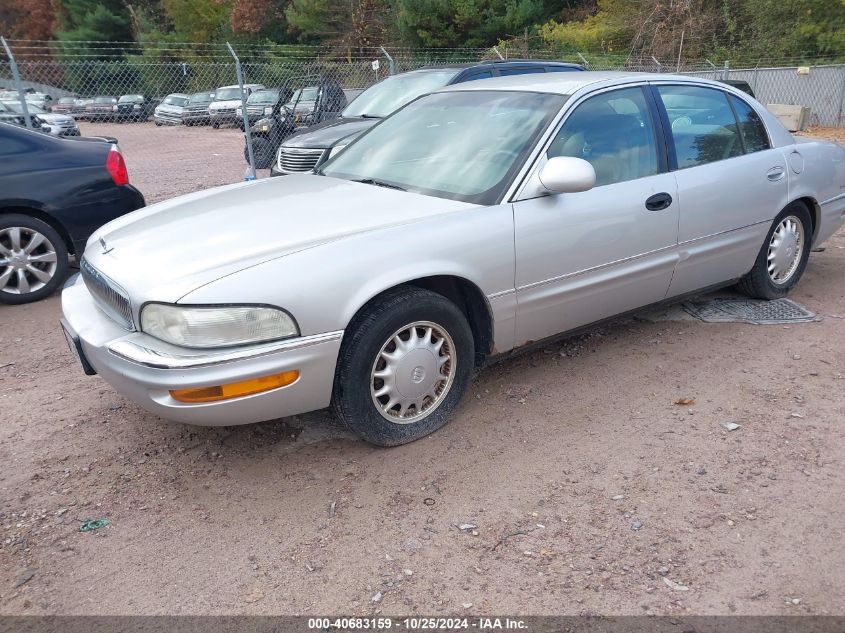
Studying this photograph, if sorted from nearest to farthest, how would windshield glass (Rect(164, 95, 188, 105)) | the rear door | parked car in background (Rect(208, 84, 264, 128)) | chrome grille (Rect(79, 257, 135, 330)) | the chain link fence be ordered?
chrome grille (Rect(79, 257, 135, 330)) → the rear door → the chain link fence → parked car in background (Rect(208, 84, 264, 128)) → windshield glass (Rect(164, 95, 188, 105))

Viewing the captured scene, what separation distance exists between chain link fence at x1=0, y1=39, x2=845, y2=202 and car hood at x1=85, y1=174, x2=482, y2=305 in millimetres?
6999

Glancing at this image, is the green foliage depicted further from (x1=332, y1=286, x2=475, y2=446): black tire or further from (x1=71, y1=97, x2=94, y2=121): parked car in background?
(x1=332, y1=286, x2=475, y2=446): black tire

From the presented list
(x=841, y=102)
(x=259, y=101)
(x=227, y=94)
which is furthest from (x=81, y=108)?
(x=841, y=102)

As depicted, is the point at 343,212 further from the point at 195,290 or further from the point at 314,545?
the point at 314,545

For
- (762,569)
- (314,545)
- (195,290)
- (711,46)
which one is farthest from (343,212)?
(711,46)

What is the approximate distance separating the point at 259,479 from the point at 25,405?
1652mm

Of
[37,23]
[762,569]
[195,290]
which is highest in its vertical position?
[37,23]

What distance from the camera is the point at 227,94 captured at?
2464 cm

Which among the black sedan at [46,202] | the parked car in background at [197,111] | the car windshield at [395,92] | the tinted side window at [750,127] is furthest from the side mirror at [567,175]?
the parked car in background at [197,111]

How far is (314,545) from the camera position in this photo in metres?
2.63

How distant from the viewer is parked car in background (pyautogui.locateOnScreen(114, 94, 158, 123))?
22.6m

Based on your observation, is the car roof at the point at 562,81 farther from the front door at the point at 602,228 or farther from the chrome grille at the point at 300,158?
the chrome grille at the point at 300,158

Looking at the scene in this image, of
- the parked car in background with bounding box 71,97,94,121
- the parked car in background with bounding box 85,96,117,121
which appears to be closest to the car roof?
the parked car in background with bounding box 85,96,117,121

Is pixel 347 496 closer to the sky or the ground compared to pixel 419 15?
closer to the ground
